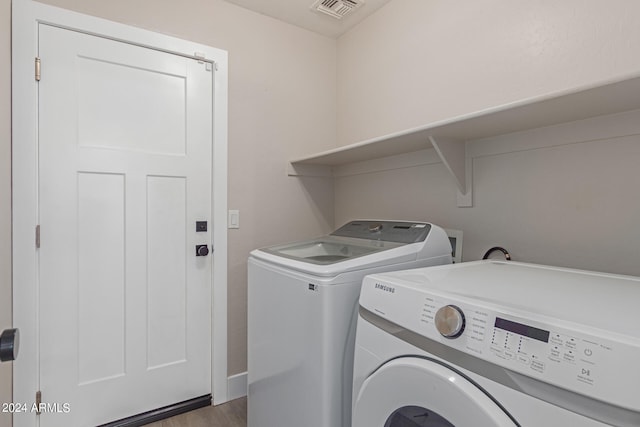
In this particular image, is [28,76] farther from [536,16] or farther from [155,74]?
[536,16]

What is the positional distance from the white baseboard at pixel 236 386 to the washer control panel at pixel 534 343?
1.56 meters

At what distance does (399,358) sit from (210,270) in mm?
1409

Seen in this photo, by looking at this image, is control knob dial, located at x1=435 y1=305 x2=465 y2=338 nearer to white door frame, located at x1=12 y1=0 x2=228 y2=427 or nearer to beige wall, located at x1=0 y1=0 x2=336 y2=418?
beige wall, located at x1=0 y1=0 x2=336 y2=418

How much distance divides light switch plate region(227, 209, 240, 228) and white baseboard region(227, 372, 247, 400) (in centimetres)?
92

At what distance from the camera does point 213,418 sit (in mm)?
1843

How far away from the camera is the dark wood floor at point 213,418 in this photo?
70.3 inches

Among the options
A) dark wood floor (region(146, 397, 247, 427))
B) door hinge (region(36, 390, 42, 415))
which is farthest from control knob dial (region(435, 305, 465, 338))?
door hinge (region(36, 390, 42, 415))

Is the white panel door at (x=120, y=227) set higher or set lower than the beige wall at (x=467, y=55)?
lower

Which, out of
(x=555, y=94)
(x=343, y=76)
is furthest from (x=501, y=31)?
(x=343, y=76)

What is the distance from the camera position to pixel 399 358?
856 mm

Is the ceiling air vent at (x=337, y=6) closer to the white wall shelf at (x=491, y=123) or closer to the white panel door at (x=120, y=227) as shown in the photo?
the white panel door at (x=120, y=227)

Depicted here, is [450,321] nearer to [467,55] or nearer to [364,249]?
[364,249]

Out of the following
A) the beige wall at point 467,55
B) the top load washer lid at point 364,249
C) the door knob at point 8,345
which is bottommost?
the door knob at point 8,345

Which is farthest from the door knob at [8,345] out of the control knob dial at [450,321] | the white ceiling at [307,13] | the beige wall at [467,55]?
the white ceiling at [307,13]
